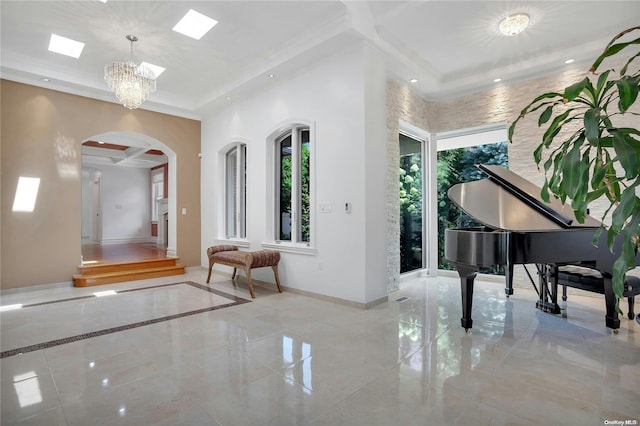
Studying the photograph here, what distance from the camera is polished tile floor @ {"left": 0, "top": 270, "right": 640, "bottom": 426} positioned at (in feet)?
6.05

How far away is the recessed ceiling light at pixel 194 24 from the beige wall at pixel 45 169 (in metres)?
2.77

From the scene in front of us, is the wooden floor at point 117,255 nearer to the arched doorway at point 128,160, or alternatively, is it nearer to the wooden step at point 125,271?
the wooden step at point 125,271

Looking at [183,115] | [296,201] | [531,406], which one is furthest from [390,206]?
[183,115]

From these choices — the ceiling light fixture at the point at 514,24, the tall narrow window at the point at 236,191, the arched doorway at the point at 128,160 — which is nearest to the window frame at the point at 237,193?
the tall narrow window at the point at 236,191

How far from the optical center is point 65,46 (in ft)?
14.9

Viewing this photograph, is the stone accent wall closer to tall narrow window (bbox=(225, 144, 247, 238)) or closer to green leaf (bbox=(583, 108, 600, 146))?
tall narrow window (bbox=(225, 144, 247, 238))

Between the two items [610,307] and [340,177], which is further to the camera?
[340,177]

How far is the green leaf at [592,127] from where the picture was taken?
3.81 feet

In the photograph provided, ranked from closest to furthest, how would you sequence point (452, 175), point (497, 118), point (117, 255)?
point (497, 118)
point (452, 175)
point (117, 255)

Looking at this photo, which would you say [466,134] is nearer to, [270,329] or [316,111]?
[316,111]

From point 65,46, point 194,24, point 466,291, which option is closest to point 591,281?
point 466,291

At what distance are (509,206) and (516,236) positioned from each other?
0.46 metres

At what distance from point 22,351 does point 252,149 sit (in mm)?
3973

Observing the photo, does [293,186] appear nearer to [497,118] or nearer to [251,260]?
[251,260]
